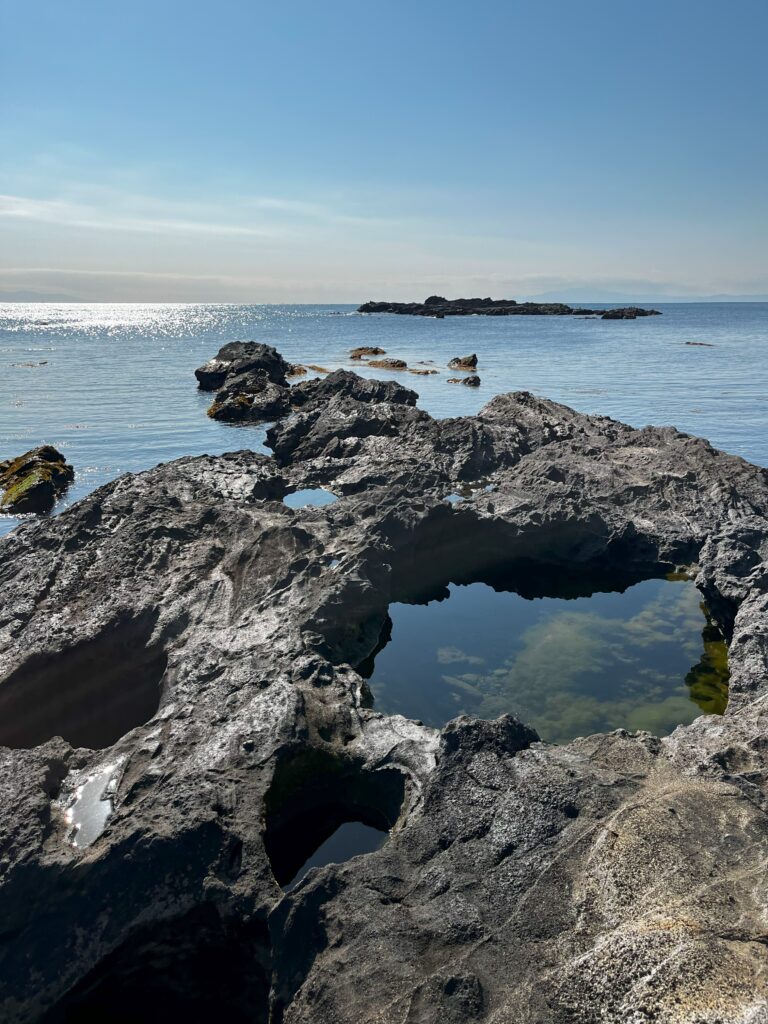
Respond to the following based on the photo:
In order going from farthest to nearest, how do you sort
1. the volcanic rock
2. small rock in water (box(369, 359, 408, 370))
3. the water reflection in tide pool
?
small rock in water (box(369, 359, 408, 370))
the volcanic rock
the water reflection in tide pool

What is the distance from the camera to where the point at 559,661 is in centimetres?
1325

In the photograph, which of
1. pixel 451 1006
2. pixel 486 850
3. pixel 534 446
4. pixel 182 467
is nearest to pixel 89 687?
pixel 486 850

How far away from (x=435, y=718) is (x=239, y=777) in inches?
176

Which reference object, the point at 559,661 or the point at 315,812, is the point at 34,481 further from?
the point at 315,812

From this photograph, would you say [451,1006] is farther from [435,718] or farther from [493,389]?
[493,389]

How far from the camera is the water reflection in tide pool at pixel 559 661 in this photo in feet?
38.3

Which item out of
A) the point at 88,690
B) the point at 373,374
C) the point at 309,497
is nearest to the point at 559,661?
the point at 88,690

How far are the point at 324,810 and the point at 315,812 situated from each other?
4.8 inches

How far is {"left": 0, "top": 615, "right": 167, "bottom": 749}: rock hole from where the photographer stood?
34.5ft

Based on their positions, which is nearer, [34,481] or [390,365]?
[34,481]

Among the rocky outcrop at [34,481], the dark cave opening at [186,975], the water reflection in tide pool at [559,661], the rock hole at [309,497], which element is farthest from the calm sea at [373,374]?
the dark cave opening at [186,975]

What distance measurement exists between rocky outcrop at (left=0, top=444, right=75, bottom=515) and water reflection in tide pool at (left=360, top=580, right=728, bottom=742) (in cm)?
1510

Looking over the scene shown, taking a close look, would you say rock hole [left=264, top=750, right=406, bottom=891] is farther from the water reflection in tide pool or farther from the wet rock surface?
the water reflection in tide pool

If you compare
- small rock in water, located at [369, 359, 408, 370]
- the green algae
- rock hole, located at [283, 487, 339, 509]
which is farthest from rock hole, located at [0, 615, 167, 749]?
small rock in water, located at [369, 359, 408, 370]
